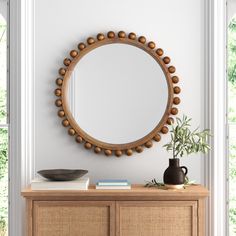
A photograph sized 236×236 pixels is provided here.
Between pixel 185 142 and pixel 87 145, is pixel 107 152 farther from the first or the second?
pixel 185 142

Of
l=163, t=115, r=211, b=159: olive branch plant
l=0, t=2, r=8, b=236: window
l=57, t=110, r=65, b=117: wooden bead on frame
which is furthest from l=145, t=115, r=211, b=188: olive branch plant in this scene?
l=0, t=2, r=8, b=236: window

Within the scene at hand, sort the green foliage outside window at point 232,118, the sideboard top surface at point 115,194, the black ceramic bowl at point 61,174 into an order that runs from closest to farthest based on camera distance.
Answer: the sideboard top surface at point 115,194 → the black ceramic bowl at point 61,174 → the green foliage outside window at point 232,118

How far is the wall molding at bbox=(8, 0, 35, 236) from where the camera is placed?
3.58 m

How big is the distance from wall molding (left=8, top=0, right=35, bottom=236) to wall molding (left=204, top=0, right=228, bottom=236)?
126 centimetres

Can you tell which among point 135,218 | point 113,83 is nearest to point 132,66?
point 113,83

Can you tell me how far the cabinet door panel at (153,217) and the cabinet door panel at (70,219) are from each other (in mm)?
94

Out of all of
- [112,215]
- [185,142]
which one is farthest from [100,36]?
[112,215]

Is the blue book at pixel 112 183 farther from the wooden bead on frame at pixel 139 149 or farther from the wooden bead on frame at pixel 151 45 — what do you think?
the wooden bead on frame at pixel 151 45

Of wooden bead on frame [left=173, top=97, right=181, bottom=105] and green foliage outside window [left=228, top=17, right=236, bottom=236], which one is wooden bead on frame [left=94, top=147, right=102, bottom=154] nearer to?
wooden bead on frame [left=173, top=97, right=181, bottom=105]

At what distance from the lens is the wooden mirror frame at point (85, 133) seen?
3553 mm

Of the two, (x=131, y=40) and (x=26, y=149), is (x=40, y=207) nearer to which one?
(x=26, y=149)

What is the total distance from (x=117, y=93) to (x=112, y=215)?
90 centimetres

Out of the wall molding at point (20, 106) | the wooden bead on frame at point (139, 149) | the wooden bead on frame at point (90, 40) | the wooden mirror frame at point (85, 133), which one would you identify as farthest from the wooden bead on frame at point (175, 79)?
the wall molding at point (20, 106)

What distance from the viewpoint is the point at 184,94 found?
3607 mm
